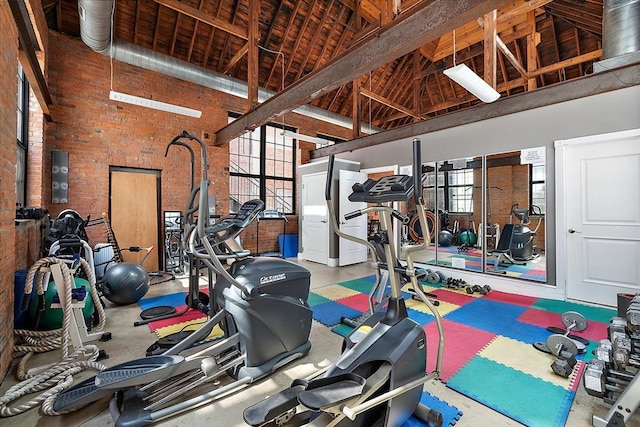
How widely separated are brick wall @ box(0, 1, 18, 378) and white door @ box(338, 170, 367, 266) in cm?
523

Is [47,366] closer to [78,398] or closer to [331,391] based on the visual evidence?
[78,398]

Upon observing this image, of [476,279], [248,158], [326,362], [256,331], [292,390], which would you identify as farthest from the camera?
[248,158]

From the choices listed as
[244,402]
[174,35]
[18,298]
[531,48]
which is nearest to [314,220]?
[174,35]

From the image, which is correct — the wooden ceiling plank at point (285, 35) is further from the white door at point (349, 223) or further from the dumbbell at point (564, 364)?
the dumbbell at point (564, 364)

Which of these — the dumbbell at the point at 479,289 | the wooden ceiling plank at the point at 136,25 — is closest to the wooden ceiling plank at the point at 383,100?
the wooden ceiling plank at the point at 136,25

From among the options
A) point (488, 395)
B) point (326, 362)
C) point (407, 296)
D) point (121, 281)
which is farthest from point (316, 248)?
point (488, 395)

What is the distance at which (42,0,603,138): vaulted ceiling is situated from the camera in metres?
5.49

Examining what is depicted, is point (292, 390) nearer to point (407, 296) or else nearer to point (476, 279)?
point (407, 296)

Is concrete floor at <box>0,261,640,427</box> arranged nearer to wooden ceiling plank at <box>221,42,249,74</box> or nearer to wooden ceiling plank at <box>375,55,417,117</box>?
wooden ceiling plank at <box>221,42,249,74</box>

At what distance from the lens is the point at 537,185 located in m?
4.52

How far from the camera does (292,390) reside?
1763mm

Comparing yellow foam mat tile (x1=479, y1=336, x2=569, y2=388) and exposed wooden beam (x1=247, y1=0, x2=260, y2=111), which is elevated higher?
exposed wooden beam (x1=247, y1=0, x2=260, y2=111)

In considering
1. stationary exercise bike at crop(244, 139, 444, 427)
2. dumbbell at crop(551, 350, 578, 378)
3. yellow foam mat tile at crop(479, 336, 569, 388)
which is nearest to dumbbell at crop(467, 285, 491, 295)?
yellow foam mat tile at crop(479, 336, 569, 388)

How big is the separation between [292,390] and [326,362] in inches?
29.8
